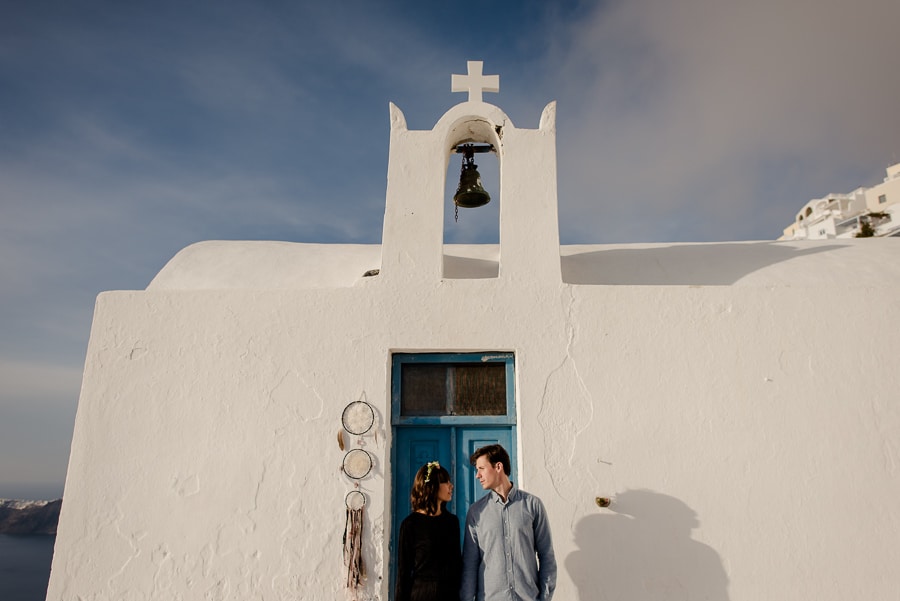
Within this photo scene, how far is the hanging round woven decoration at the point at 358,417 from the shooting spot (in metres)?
4.46

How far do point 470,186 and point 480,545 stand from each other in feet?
11.7

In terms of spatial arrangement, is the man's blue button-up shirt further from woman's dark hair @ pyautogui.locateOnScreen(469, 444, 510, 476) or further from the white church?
the white church

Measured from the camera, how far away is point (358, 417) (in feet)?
14.7

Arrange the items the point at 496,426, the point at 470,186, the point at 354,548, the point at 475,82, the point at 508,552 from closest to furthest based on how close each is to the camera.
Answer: the point at 508,552
the point at 354,548
the point at 496,426
the point at 475,82
the point at 470,186

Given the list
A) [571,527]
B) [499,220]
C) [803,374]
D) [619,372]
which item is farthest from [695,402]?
[499,220]

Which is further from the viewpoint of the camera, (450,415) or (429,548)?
(450,415)

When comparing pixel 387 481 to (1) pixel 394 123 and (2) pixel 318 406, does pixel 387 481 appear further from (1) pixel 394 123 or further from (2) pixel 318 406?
(1) pixel 394 123

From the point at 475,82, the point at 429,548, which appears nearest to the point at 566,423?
the point at 429,548

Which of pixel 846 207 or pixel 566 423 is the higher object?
pixel 846 207

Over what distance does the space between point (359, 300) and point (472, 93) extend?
84.9 inches

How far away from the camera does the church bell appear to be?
5938mm

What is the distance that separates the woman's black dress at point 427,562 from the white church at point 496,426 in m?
1.07

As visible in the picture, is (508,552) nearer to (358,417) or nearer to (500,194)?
(358,417)

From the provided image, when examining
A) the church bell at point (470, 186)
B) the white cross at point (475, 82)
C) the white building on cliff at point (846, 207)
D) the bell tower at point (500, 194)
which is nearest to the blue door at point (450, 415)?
the bell tower at point (500, 194)
